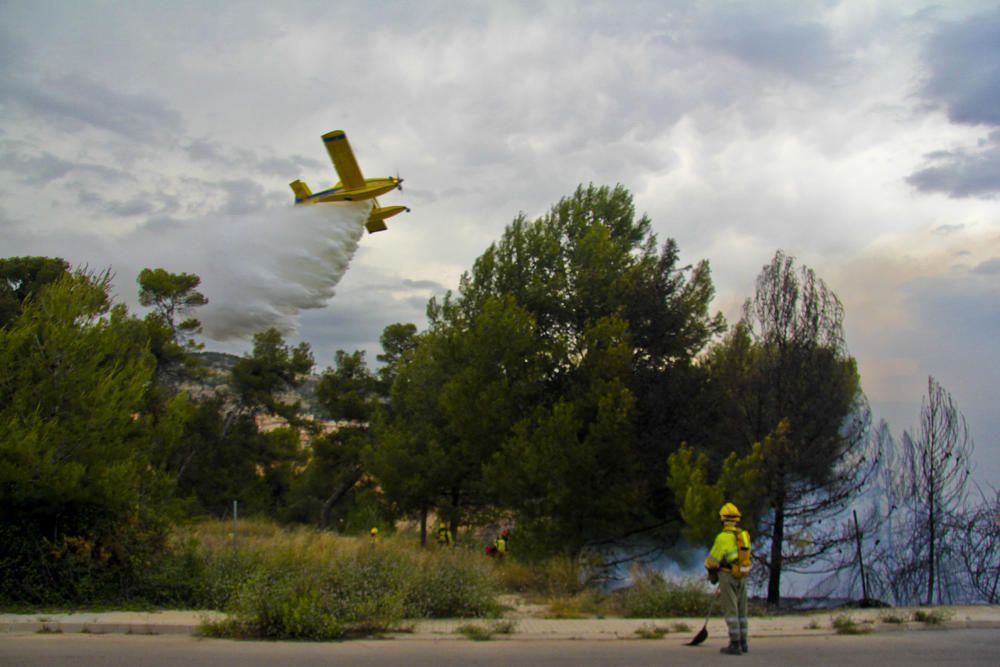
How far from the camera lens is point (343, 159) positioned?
67.4ft

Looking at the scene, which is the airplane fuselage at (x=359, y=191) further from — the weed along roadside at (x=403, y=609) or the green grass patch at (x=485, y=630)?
the green grass patch at (x=485, y=630)

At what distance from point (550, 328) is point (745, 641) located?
50.9 feet

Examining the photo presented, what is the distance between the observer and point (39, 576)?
1105 centimetres

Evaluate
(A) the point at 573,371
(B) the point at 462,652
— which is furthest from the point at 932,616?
(A) the point at 573,371

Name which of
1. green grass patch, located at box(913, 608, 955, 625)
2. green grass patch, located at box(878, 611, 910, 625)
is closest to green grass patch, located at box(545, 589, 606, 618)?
green grass patch, located at box(878, 611, 910, 625)

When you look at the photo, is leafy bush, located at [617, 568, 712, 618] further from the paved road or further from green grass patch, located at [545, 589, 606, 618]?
the paved road

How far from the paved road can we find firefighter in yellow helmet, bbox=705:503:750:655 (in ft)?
0.90

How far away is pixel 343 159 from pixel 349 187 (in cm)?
98

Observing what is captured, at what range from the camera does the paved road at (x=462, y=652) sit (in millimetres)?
8016

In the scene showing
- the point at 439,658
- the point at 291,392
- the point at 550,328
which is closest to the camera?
the point at 439,658

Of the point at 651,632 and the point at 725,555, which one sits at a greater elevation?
the point at 725,555

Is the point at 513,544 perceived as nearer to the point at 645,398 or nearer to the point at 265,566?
the point at 645,398

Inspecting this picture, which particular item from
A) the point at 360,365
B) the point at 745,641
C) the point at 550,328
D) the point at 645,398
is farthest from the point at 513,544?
the point at 360,365

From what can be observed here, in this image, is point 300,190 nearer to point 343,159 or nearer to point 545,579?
point 343,159
